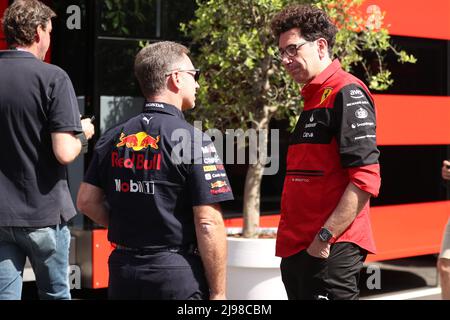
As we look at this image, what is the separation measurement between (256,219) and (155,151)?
3495 millimetres

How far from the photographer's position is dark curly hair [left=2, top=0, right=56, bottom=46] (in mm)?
3408

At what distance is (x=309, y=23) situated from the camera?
3.24 metres

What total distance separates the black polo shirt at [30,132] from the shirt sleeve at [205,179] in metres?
0.81

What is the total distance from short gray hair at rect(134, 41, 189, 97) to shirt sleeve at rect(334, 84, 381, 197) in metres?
0.70

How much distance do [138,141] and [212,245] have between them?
464mm

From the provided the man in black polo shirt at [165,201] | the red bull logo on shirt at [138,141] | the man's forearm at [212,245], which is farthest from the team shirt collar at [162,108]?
the man's forearm at [212,245]

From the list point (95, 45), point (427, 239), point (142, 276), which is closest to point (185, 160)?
point (142, 276)

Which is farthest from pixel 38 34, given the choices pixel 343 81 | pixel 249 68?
pixel 249 68

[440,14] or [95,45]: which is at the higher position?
[440,14]

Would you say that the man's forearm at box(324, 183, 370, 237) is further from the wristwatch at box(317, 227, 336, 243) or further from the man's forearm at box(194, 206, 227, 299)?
the man's forearm at box(194, 206, 227, 299)

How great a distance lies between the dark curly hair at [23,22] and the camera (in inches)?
134

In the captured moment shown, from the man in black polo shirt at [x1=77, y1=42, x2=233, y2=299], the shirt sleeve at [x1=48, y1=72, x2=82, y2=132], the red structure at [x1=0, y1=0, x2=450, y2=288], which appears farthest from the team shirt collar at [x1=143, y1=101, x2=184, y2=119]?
the red structure at [x1=0, y1=0, x2=450, y2=288]
